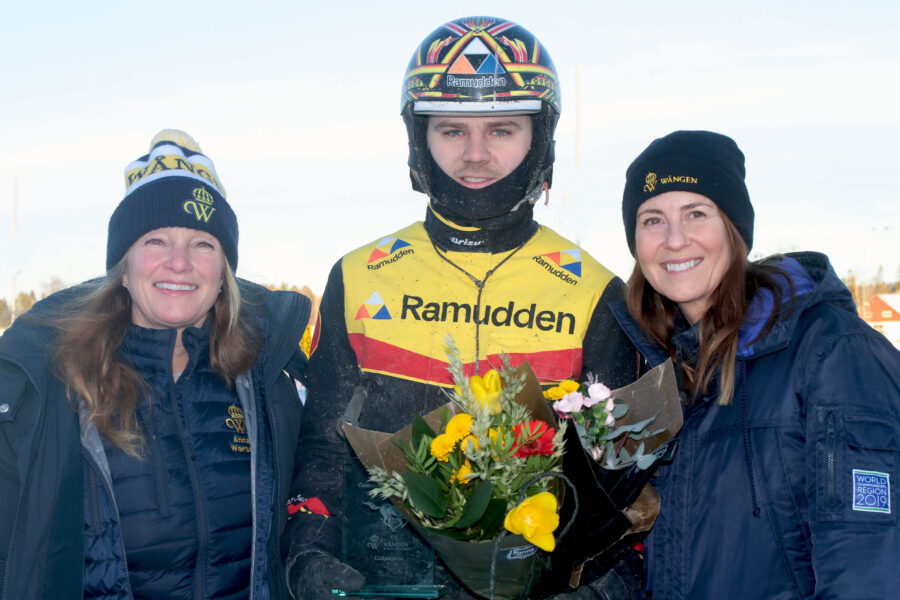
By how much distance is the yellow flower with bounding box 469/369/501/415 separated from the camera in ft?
6.49

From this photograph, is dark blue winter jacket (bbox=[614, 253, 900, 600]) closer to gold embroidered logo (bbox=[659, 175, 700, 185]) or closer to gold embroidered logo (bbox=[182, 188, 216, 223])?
gold embroidered logo (bbox=[659, 175, 700, 185])

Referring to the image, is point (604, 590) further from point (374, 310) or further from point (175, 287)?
point (175, 287)

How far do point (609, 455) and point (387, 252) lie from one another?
154cm

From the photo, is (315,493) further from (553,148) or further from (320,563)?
(553,148)

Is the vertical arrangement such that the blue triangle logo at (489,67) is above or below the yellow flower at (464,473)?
above

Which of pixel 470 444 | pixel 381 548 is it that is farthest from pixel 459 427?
pixel 381 548

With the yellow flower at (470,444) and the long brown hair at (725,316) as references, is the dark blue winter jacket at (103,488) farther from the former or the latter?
the long brown hair at (725,316)

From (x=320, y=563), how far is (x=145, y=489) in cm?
67

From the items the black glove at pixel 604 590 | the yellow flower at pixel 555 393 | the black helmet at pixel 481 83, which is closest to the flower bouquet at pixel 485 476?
the yellow flower at pixel 555 393

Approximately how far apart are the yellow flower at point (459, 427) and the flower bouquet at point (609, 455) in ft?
0.89

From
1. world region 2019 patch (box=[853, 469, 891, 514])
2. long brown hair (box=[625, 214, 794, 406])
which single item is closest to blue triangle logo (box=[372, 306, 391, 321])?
long brown hair (box=[625, 214, 794, 406])

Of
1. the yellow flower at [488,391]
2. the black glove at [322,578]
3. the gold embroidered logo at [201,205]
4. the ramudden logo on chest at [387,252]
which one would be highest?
the gold embroidered logo at [201,205]

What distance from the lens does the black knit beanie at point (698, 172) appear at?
286 centimetres

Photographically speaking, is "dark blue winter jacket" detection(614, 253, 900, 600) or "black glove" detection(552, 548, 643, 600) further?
"black glove" detection(552, 548, 643, 600)
